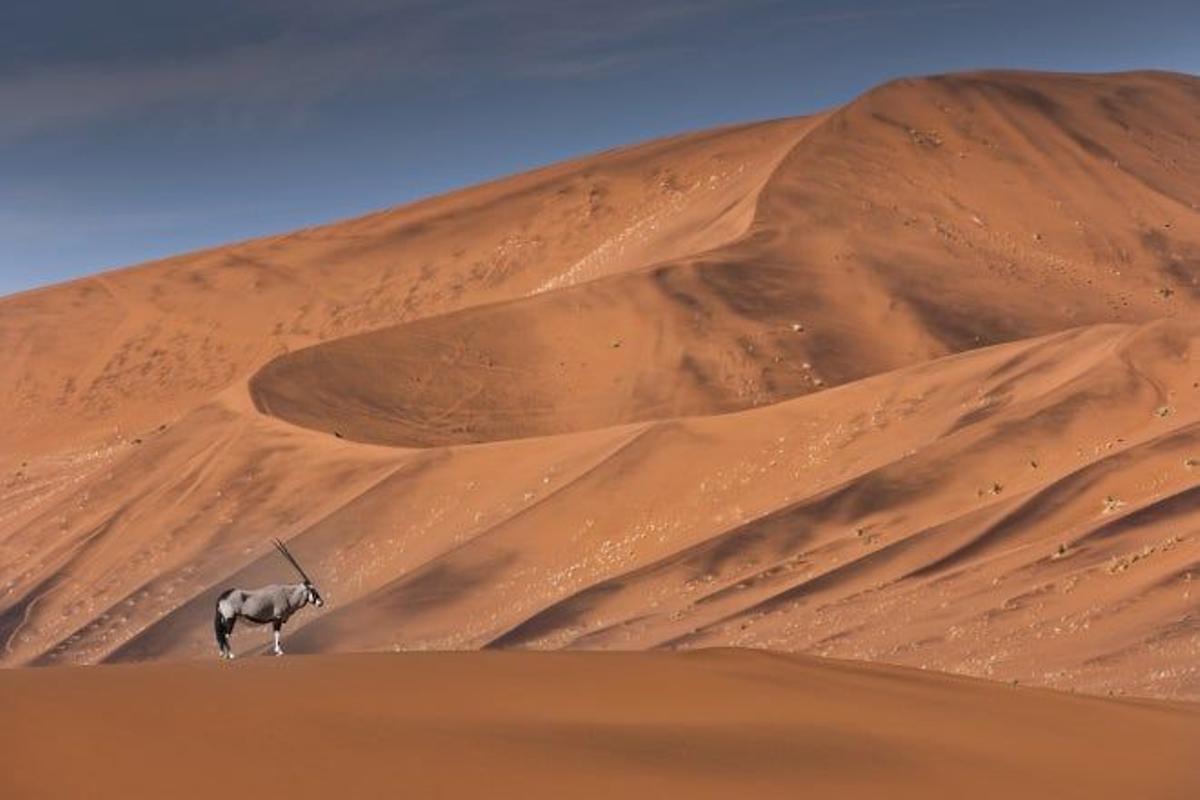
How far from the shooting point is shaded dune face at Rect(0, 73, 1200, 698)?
1830cm

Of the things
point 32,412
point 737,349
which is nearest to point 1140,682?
point 737,349

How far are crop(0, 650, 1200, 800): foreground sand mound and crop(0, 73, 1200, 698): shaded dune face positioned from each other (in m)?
6.05

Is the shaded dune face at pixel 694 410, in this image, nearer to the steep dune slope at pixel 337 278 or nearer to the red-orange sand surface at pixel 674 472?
the red-orange sand surface at pixel 674 472

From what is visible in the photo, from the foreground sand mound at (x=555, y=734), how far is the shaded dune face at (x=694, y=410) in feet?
19.8

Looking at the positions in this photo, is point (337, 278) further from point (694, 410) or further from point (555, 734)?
point (555, 734)

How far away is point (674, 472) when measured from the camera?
25.0m

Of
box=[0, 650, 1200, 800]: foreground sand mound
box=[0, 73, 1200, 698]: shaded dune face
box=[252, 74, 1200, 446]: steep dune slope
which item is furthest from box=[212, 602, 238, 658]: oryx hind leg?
box=[252, 74, 1200, 446]: steep dune slope

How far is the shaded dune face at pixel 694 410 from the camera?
1830 cm

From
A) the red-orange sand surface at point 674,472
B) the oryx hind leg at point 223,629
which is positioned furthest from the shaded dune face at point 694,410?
the oryx hind leg at point 223,629

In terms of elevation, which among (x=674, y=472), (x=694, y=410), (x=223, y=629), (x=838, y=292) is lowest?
(x=674, y=472)

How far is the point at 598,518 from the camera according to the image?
2411cm

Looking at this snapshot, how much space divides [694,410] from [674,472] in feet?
33.4

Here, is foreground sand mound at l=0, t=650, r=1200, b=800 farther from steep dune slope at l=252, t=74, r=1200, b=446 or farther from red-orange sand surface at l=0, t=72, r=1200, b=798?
steep dune slope at l=252, t=74, r=1200, b=446

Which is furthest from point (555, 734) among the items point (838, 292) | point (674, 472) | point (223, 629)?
point (838, 292)
